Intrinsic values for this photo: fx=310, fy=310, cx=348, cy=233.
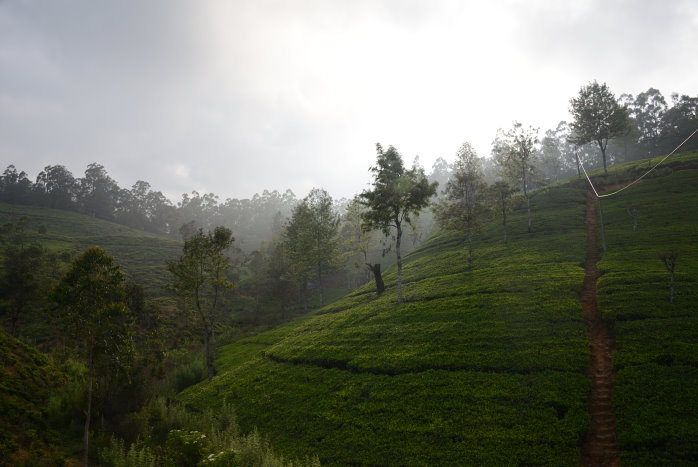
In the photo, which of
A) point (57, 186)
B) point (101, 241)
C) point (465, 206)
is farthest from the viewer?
point (57, 186)

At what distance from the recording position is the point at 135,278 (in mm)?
71812

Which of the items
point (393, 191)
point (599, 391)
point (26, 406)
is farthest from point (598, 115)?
point (26, 406)

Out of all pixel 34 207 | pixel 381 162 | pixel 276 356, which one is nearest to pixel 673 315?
pixel 381 162

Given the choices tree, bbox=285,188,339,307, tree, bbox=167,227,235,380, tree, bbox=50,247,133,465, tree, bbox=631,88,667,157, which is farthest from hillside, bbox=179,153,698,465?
tree, bbox=631,88,667,157

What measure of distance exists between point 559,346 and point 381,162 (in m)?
24.0

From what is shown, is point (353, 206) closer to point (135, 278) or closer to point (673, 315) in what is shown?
point (135, 278)

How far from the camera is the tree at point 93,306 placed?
15.9 metres

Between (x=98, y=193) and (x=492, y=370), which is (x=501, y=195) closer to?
(x=492, y=370)

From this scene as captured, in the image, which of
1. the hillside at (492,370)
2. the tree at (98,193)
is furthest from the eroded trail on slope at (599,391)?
the tree at (98,193)

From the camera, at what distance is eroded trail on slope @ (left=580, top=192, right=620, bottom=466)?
11.6 m

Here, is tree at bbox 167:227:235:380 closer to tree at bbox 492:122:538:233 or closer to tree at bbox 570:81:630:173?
tree at bbox 492:122:538:233

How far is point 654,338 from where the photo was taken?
16.9m

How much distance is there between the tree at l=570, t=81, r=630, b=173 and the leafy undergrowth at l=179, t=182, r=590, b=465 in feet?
164

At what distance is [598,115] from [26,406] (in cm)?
9619
